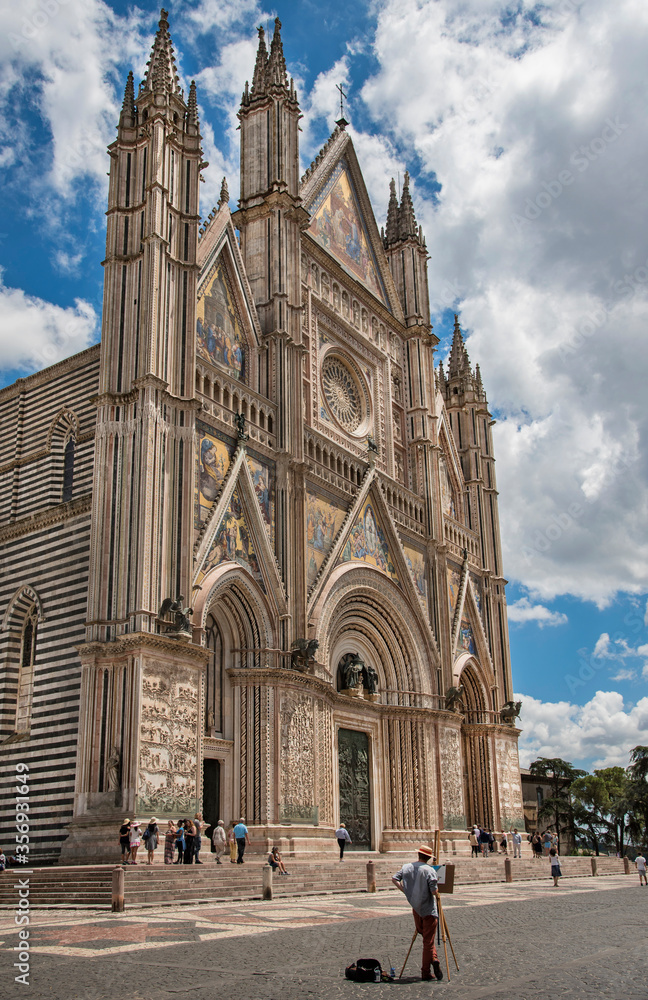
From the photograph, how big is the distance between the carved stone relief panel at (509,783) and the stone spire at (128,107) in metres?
24.5

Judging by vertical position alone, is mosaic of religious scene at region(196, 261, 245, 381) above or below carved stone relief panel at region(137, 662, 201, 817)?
above

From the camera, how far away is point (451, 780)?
1201 inches

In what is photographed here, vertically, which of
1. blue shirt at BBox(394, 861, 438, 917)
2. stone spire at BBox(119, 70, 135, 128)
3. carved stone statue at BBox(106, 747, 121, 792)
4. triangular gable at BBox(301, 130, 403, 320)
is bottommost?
blue shirt at BBox(394, 861, 438, 917)

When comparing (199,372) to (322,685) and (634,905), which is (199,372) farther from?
(634,905)

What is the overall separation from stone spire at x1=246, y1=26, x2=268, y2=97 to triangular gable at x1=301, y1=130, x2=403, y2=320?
10.3 feet

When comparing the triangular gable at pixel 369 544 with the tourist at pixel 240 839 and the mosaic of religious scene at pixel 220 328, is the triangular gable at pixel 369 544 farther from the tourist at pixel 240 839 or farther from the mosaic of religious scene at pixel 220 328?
the tourist at pixel 240 839

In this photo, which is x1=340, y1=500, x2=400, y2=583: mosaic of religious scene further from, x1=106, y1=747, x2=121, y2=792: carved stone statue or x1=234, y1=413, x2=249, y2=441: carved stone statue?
x1=106, y1=747, x2=121, y2=792: carved stone statue

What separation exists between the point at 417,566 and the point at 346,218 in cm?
1274

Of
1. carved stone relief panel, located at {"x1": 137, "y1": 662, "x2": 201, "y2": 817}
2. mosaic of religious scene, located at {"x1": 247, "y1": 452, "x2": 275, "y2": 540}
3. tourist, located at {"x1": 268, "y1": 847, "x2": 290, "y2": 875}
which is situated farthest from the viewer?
mosaic of religious scene, located at {"x1": 247, "y1": 452, "x2": 275, "y2": 540}

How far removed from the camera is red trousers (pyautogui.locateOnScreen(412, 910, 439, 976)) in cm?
739

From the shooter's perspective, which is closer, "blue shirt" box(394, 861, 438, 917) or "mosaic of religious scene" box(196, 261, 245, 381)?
"blue shirt" box(394, 861, 438, 917)

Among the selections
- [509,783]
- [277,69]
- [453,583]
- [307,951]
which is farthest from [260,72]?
[307,951]

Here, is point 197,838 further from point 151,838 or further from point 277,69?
point 277,69

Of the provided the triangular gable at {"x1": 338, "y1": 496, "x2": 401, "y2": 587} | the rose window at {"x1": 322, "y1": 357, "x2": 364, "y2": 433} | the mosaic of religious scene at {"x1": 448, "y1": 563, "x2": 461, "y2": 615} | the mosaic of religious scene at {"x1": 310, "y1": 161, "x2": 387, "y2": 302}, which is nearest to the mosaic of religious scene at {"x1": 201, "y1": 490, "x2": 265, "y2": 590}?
the triangular gable at {"x1": 338, "y1": 496, "x2": 401, "y2": 587}
